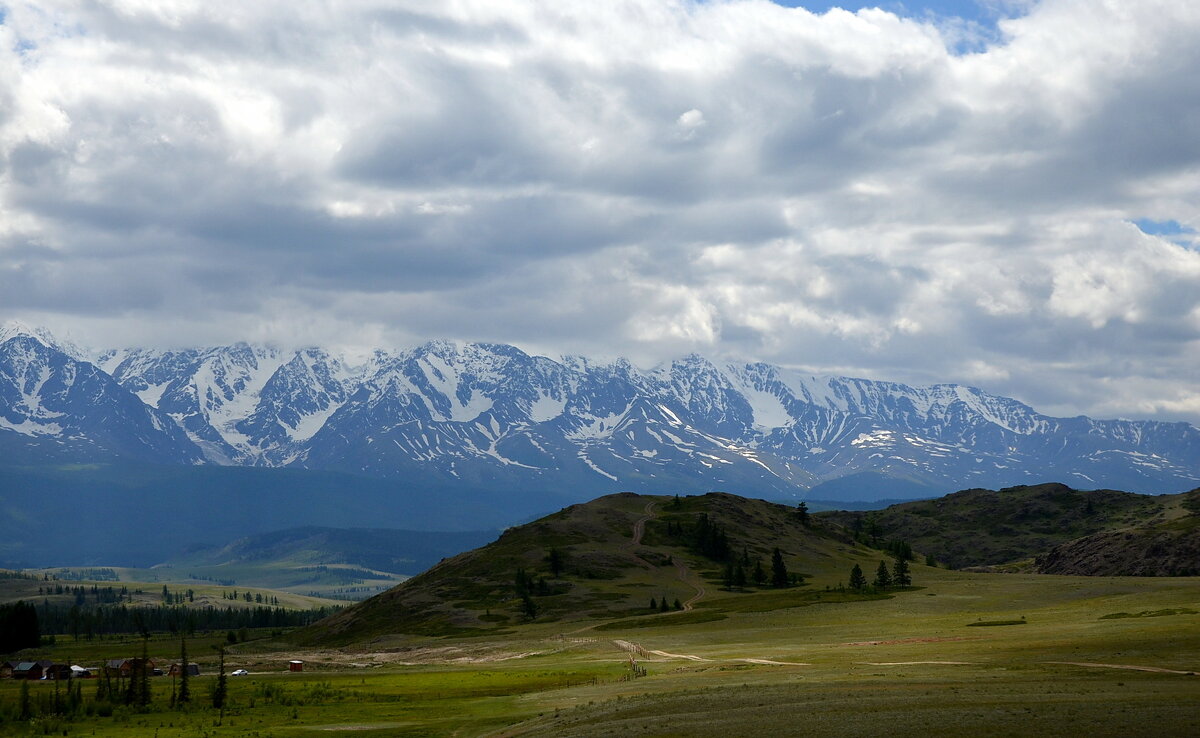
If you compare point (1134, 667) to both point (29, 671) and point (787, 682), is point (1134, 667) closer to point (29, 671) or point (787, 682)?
point (787, 682)

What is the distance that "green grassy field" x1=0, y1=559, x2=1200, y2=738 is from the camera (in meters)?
63.0

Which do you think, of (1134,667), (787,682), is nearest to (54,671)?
(787,682)

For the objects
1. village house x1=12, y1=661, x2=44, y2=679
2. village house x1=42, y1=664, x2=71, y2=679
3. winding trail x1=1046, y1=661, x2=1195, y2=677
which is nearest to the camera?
winding trail x1=1046, y1=661, x2=1195, y2=677

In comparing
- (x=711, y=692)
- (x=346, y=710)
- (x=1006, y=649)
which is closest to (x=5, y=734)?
(x=346, y=710)

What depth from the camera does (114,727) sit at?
8638 centimetres

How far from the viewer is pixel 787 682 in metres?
81.8

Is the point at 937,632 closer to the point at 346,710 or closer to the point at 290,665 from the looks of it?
the point at 346,710

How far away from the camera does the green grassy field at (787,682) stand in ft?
207

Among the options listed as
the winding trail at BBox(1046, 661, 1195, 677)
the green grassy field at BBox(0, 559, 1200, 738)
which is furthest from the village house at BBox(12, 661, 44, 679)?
the winding trail at BBox(1046, 661, 1195, 677)

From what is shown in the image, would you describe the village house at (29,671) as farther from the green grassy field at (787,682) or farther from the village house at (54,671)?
the green grassy field at (787,682)

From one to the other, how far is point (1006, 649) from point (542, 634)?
Result: 9959 centimetres

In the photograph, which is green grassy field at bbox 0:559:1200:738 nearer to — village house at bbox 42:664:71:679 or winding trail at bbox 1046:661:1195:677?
winding trail at bbox 1046:661:1195:677

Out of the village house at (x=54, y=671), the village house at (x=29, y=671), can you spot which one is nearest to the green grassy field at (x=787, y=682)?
the village house at (x=29, y=671)

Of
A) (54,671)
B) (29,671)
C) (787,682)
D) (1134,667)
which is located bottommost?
(54,671)
